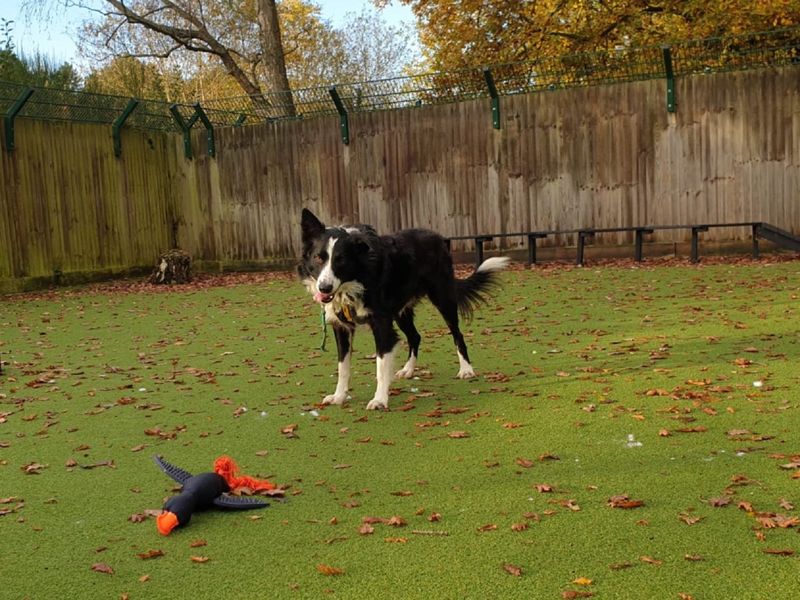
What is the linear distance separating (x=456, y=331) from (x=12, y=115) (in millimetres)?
10572

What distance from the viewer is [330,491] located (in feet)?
12.0

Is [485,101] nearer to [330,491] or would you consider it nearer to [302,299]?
[302,299]

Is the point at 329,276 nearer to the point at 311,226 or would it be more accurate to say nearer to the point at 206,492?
the point at 311,226

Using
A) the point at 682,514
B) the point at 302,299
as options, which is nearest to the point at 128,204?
the point at 302,299

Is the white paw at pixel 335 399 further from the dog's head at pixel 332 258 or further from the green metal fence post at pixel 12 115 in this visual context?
the green metal fence post at pixel 12 115

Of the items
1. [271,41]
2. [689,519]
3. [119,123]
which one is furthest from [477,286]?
[271,41]

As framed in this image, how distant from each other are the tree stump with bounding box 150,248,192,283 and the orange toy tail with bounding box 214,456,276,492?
1176 cm

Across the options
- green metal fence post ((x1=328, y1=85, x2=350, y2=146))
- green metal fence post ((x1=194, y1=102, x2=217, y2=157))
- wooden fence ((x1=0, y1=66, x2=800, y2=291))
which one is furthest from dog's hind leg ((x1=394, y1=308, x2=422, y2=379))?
green metal fence post ((x1=194, y1=102, x2=217, y2=157))

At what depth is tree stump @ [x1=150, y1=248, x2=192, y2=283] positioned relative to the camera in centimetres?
1493

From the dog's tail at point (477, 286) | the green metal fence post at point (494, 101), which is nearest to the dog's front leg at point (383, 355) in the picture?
the dog's tail at point (477, 286)

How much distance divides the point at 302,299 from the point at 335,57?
28.4 metres

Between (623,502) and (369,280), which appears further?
(369,280)

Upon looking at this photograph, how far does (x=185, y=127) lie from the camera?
1655cm

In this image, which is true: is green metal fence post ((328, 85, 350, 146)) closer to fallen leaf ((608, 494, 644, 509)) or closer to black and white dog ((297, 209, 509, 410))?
black and white dog ((297, 209, 509, 410))
